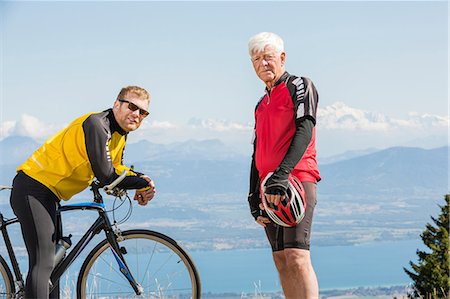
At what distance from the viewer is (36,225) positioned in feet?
14.1

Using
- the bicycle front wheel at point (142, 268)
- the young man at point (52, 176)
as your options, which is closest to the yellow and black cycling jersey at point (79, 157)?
the young man at point (52, 176)

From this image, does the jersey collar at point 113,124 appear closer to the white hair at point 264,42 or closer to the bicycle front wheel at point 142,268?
the bicycle front wheel at point 142,268

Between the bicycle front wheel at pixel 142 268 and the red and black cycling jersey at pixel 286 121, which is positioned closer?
the red and black cycling jersey at pixel 286 121

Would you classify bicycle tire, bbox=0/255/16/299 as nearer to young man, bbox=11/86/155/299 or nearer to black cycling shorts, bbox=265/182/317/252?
young man, bbox=11/86/155/299

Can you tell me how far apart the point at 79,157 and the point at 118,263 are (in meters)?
0.80

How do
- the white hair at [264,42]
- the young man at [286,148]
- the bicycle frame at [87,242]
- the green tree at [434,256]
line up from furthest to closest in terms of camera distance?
the green tree at [434,256], the bicycle frame at [87,242], the white hair at [264,42], the young man at [286,148]

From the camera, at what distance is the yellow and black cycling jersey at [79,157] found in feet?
13.7

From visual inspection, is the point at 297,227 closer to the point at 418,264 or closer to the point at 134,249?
the point at 134,249

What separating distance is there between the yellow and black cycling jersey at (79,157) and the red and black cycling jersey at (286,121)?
0.79 meters

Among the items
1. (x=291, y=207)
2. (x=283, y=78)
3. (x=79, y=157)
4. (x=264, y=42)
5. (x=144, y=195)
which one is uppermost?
(x=264, y=42)

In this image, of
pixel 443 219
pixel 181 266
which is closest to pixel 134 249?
pixel 181 266

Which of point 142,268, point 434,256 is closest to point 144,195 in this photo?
point 142,268

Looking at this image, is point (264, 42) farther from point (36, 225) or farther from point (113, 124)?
point (36, 225)

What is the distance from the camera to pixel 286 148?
412cm
